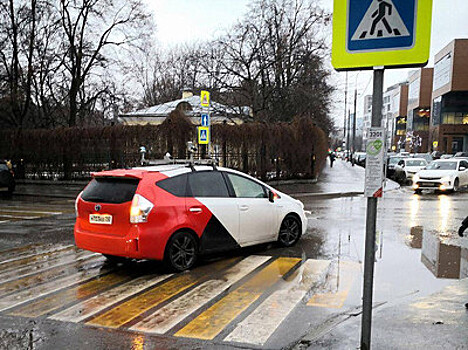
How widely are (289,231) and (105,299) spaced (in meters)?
4.20

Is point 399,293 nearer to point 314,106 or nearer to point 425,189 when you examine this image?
point 425,189

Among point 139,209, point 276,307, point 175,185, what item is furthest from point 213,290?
point 175,185

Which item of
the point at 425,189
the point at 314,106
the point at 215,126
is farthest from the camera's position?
the point at 314,106

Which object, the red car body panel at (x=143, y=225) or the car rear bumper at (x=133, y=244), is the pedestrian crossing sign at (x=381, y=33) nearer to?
the red car body panel at (x=143, y=225)

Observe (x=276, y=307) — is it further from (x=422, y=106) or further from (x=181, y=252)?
(x=422, y=106)

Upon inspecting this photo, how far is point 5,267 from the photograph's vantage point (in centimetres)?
720

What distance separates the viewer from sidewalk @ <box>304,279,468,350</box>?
160 inches

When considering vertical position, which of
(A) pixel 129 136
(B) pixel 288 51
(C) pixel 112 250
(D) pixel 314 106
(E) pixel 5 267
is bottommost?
(E) pixel 5 267

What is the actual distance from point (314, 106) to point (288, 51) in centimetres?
459

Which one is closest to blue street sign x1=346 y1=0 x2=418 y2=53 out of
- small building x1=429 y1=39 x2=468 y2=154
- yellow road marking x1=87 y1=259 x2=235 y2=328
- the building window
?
yellow road marking x1=87 y1=259 x2=235 y2=328

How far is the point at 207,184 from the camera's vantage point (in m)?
7.36

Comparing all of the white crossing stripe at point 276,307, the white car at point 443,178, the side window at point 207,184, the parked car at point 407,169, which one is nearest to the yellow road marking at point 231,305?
the white crossing stripe at point 276,307

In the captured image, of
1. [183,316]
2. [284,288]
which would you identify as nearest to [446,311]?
[284,288]

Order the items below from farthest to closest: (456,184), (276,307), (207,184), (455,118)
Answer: (455,118) < (456,184) < (207,184) < (276,307)
